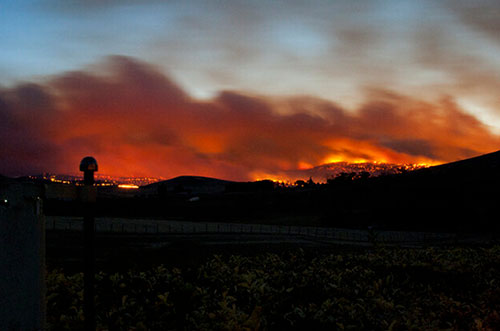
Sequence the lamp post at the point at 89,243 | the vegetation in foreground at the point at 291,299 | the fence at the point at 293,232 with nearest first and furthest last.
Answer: the lamp post at the point at 89,243
the vegetation in foreground at the point at 291,299
the fence at the point at 293,232

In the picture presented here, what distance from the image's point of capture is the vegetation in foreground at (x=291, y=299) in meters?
8.12

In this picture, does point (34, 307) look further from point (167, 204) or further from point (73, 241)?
point (167, 204)

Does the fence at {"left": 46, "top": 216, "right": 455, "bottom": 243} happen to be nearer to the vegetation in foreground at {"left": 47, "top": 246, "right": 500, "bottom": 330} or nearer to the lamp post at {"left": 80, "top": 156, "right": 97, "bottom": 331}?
the vegetation in foreground at {"left": 47, "top": 246, "right": 500, "bottom": 330}

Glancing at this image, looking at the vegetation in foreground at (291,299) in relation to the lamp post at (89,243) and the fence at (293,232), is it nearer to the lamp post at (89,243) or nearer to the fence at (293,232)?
the lamp post at (89,243)

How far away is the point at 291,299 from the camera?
9.37 meters

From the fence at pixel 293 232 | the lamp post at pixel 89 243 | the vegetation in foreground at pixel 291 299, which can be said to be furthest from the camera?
the fence at pixel 293 232

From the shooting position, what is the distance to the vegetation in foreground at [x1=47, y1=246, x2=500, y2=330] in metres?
8.12

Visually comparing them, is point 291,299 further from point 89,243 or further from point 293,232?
point 293,232

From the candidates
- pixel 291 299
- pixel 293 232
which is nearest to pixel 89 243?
pixel 291 299

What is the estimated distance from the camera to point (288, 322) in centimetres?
820

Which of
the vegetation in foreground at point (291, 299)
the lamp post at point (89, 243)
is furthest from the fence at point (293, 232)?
the lamp post at point (89, 243)

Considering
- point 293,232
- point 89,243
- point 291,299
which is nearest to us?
point 89,243

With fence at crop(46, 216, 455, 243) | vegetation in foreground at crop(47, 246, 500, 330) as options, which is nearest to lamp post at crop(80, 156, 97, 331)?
vegetation in foreground at crop(47, 246, 500, 330)

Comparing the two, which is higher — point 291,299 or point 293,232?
point 291,299
